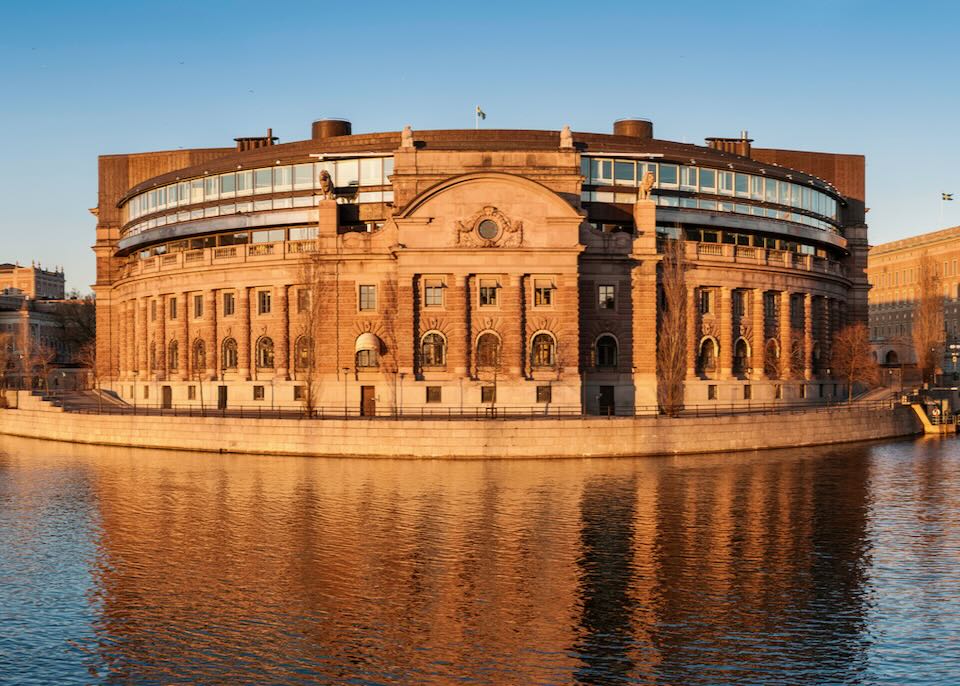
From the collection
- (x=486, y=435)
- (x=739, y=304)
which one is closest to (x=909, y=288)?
(x=739, y=304)

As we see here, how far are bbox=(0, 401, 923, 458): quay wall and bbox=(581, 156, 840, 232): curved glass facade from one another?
2567 centimetres

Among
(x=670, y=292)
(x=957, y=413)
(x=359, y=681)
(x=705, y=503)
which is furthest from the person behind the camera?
(x=957, y=413)

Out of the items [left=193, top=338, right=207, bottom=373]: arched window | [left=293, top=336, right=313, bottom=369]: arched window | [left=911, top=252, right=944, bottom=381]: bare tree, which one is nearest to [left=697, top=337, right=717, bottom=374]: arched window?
[left=293, top=336, right=313, bottom=369]: arched window

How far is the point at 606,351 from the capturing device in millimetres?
83000

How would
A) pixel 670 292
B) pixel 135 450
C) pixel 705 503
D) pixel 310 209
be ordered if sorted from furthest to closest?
pixel 310 209
pixel 670 292
pixel 135 450
pixel 705 503

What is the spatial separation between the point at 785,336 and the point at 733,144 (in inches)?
1165

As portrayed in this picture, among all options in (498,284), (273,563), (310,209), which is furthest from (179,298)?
(273,563)

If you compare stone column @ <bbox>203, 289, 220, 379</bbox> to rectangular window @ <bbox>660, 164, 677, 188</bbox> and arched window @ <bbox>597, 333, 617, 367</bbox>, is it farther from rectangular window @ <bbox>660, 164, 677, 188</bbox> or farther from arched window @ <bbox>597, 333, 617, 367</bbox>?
rectangular window @ <bbox>660, 164, 677, 188</bbox>

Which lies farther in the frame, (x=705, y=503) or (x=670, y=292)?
(x=670, y=292)

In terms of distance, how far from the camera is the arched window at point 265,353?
89812 mm

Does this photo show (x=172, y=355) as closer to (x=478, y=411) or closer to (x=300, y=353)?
(x=300, y=353)

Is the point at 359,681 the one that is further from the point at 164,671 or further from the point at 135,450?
the point at 135,450

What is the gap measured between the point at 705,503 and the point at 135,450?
4409 centimetres

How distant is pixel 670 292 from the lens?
8069 cm
